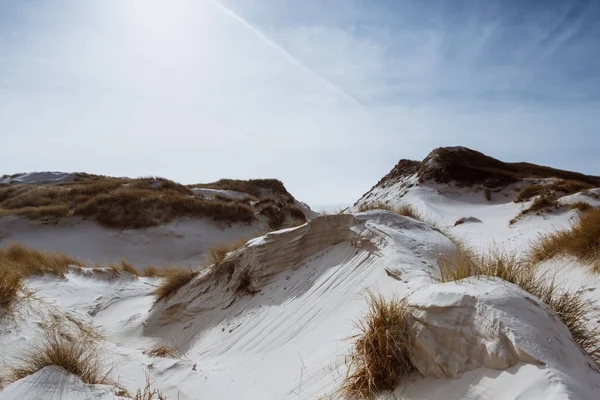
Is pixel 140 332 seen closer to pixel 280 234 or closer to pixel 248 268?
pixel 248 268

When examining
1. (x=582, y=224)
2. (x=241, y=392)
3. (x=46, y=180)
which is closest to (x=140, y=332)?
(x=241, y=392)

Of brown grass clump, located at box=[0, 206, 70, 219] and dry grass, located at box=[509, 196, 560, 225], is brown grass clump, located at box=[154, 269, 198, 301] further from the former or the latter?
dry grass, located at box=[509, 196, 560, 225]

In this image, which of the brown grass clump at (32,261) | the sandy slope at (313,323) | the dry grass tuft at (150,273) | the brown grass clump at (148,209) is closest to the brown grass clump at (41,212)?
the brown grass clump at (148,209)

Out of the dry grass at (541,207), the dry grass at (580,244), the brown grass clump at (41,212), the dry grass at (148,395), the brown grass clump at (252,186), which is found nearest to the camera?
the dry grass at (148,395)

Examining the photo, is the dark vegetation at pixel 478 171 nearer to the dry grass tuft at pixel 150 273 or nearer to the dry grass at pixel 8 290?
the dry grass tuft at pixel 150 273

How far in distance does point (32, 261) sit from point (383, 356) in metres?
7.60

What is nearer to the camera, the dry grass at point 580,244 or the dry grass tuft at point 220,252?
the dry grass at point 580,244

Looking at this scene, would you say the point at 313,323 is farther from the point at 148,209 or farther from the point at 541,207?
the point at 148,209

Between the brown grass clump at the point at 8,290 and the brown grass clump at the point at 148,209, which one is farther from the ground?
the brown grass clump at the point at 148,209

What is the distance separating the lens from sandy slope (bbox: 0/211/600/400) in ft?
5.88

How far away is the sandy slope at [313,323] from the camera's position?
70.6 inches

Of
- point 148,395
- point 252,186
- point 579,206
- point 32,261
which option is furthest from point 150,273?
point 252,186

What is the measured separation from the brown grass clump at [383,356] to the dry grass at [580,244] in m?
3.19

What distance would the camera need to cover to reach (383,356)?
85.1 inches
